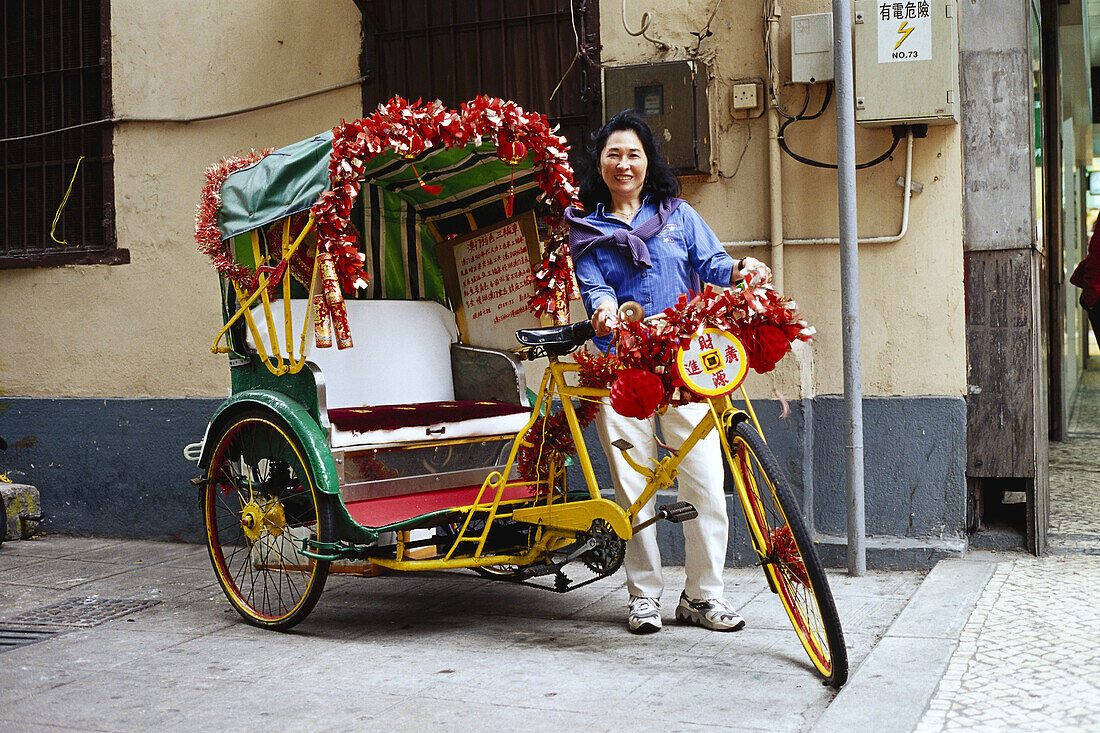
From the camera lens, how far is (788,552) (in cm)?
365

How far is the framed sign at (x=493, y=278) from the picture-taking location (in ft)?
16.7

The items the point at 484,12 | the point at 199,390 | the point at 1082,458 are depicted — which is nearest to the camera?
the point at 484,12

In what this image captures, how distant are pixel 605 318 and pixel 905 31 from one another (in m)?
2.31

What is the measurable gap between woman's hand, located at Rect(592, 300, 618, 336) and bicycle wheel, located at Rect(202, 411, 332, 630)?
4.22 feet

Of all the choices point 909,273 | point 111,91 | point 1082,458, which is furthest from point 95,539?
point 1082,458

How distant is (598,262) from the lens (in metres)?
4.44

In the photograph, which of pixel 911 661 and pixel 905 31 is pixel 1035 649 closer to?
pixel 911 661

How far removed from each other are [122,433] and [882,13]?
4941 millimetres

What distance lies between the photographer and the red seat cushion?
459 cm

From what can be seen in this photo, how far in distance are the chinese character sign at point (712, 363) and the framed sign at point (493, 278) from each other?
146 cm

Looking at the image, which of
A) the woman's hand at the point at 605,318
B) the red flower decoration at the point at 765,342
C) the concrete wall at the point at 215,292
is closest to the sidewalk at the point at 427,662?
the concrete wall at the point at 215,292

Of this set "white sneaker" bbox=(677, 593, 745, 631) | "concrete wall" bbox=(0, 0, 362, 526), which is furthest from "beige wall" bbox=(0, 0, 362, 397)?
"white sneaker" bbox=(677, 593, 745, 631)

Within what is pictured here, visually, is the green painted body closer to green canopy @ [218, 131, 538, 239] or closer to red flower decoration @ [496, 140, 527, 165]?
green canopy @ [218, 131, 538, 239]

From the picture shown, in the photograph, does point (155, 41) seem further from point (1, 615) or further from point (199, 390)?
point (1, 615)
